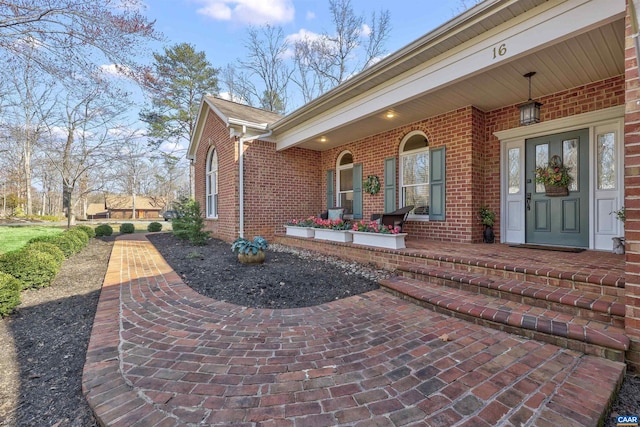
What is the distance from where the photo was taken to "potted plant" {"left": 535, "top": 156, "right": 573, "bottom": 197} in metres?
4.54

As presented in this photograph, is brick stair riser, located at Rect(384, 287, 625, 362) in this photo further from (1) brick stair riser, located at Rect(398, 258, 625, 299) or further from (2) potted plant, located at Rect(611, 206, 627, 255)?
(2) potted plant, located at Rect(611, 206, 627, 255)

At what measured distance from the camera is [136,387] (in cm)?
170

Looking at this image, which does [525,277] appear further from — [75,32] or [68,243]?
[68,243]

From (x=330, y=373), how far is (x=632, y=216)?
2418 millimetres

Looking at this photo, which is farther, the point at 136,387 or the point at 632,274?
the point at 632,274

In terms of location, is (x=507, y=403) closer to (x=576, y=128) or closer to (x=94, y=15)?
A: (x=576, y=128)

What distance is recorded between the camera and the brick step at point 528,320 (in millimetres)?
1979

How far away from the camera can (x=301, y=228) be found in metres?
6.93

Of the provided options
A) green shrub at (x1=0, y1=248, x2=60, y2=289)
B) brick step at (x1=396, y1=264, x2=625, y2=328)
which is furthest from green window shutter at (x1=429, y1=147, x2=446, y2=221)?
green shrub at (x1=0, y1=248, x2=60, y2=289)

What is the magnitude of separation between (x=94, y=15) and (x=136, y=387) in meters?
5.08

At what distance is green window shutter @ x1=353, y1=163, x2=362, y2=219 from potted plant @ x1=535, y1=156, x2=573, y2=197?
377cm

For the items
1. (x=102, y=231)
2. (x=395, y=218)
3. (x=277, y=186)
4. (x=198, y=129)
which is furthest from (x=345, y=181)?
(x=102, y=231)

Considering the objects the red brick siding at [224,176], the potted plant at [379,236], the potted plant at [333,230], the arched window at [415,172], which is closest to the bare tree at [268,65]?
the red brick siding at [224,176]

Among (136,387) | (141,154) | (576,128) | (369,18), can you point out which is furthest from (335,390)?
(369,18)
